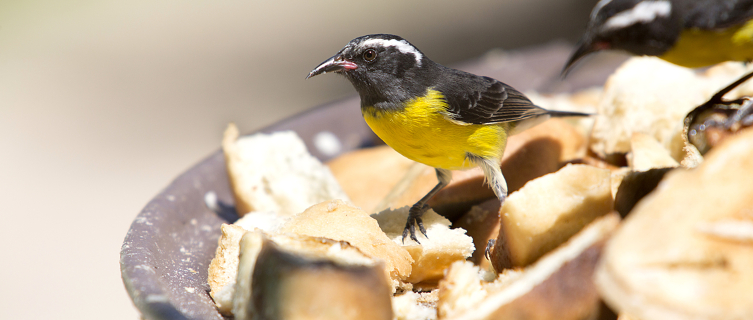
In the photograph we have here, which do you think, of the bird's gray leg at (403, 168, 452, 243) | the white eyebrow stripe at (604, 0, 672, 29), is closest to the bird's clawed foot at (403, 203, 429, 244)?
the bird's gray leg at (403, 168, 452, 243)

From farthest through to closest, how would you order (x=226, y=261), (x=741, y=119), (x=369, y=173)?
Result: (x=369, y=173) → (x=226, y=261) → (x=741, y=119)

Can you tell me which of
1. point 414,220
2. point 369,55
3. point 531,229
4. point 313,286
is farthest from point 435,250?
point 369,55

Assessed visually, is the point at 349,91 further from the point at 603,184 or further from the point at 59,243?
the point at 603,184

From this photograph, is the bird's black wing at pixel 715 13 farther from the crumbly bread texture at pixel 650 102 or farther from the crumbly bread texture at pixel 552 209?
the crumbly bread texture at pixel 552 209

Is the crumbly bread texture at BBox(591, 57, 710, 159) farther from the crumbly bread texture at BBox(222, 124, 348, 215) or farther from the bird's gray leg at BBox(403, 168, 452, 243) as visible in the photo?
the crumbly bread texture at BBox(222, 124, 348, 215)

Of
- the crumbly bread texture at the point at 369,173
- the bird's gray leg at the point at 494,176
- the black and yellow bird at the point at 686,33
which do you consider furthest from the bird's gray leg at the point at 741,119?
the crumbly bread texture at the point at 369,173

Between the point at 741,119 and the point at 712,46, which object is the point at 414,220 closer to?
the point at 741,119
